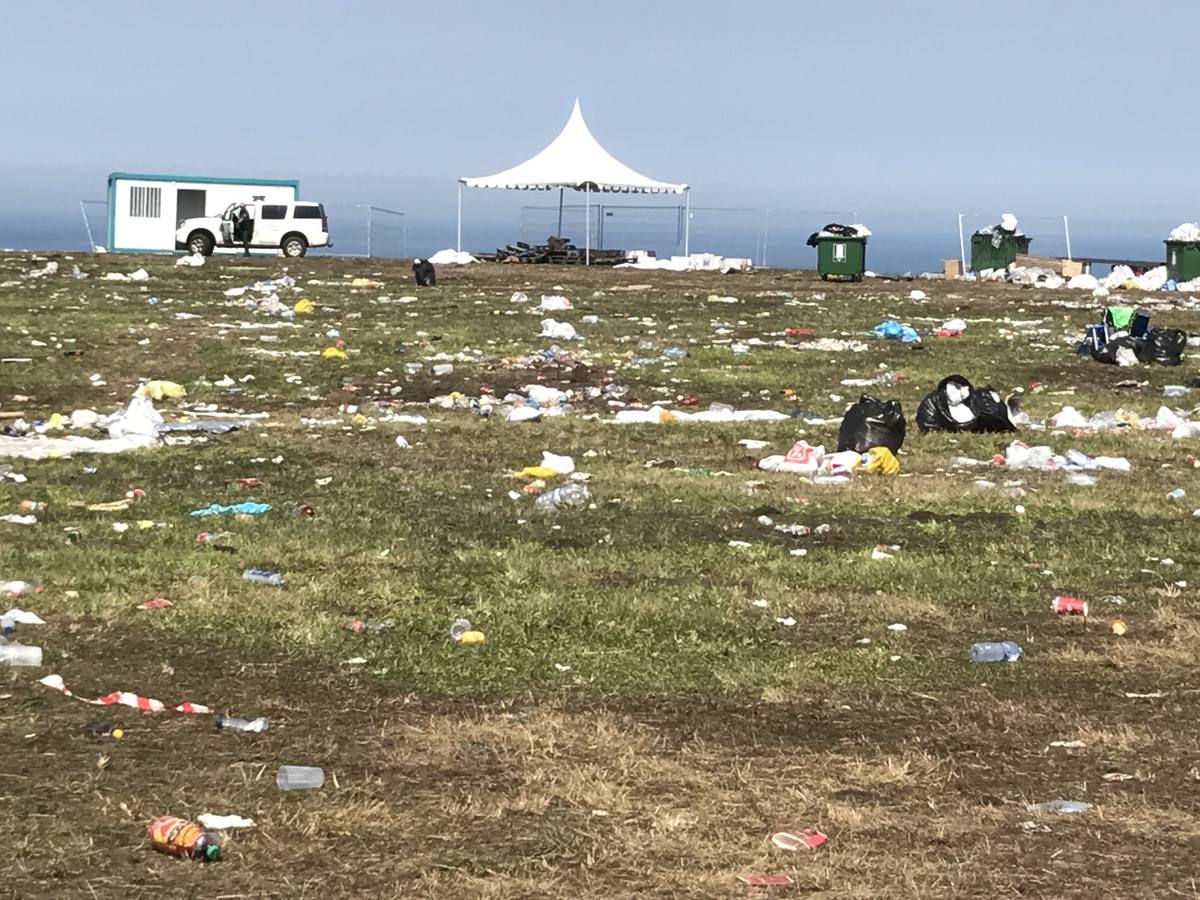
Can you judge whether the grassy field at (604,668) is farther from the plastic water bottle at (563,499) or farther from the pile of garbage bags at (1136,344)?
the pile of garbage bags at (1136,344)

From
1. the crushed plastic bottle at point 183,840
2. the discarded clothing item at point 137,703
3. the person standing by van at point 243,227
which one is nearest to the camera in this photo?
the crushed plastic bottle at point 183,840

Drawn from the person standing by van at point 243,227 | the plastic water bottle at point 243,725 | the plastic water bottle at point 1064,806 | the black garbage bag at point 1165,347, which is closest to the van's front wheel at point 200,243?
the person standing by van at point 243,227

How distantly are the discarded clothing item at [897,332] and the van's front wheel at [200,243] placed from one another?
21.8 metres

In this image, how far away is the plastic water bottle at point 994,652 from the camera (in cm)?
673

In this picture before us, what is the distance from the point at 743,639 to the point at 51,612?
2.82 metres

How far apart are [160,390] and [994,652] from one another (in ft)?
31.1

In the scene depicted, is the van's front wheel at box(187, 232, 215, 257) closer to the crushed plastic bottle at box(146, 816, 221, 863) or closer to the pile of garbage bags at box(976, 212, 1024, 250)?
the pile of garbage bags at box(976, 212, 1024, 250)

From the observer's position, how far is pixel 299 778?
5133 mm

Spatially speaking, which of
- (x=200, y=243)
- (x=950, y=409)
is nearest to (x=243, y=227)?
(x=200, y=243)

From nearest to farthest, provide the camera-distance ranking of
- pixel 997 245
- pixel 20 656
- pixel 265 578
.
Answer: pixel 20 656 < pixel 265 578 < pixel 997 245

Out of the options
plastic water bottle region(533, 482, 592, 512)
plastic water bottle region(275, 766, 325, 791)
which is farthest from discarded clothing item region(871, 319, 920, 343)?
plastic water bottle region(275, 766, 325, 791)

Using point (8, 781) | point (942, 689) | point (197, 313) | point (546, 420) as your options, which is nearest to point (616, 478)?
point (546, 420)

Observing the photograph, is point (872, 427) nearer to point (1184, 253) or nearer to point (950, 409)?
point (950, 409)

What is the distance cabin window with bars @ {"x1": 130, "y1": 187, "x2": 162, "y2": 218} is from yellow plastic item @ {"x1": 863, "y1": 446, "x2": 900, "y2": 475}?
35021mm
